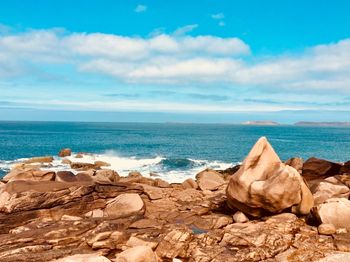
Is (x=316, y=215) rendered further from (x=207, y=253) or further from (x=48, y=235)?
(x=48, y=235)

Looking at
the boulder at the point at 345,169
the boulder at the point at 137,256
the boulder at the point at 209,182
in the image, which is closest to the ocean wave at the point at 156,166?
the boulder at the point at 209,182

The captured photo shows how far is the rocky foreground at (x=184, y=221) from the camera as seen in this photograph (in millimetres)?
13758

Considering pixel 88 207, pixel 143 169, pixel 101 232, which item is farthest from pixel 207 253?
pixel 143 169

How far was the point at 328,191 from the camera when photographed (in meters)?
20.2

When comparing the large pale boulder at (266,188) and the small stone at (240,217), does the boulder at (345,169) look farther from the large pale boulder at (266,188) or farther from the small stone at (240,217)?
the small stone at (240,217)

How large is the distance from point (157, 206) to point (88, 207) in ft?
13.1

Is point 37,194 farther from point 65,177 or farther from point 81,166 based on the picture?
point 81,166

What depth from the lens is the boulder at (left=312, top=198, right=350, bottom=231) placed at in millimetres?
15781

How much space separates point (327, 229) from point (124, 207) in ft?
32.8

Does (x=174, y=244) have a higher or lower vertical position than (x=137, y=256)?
lower

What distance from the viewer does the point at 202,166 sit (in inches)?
2464

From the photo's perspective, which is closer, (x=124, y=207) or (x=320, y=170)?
(x=124, y=207)

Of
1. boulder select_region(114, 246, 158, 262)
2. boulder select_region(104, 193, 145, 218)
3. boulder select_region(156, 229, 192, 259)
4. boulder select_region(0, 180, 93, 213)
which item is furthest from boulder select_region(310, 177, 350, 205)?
boulder select_region(0, 180, 93, 213)

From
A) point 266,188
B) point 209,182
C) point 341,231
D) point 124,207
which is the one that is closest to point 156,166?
point 209,182
